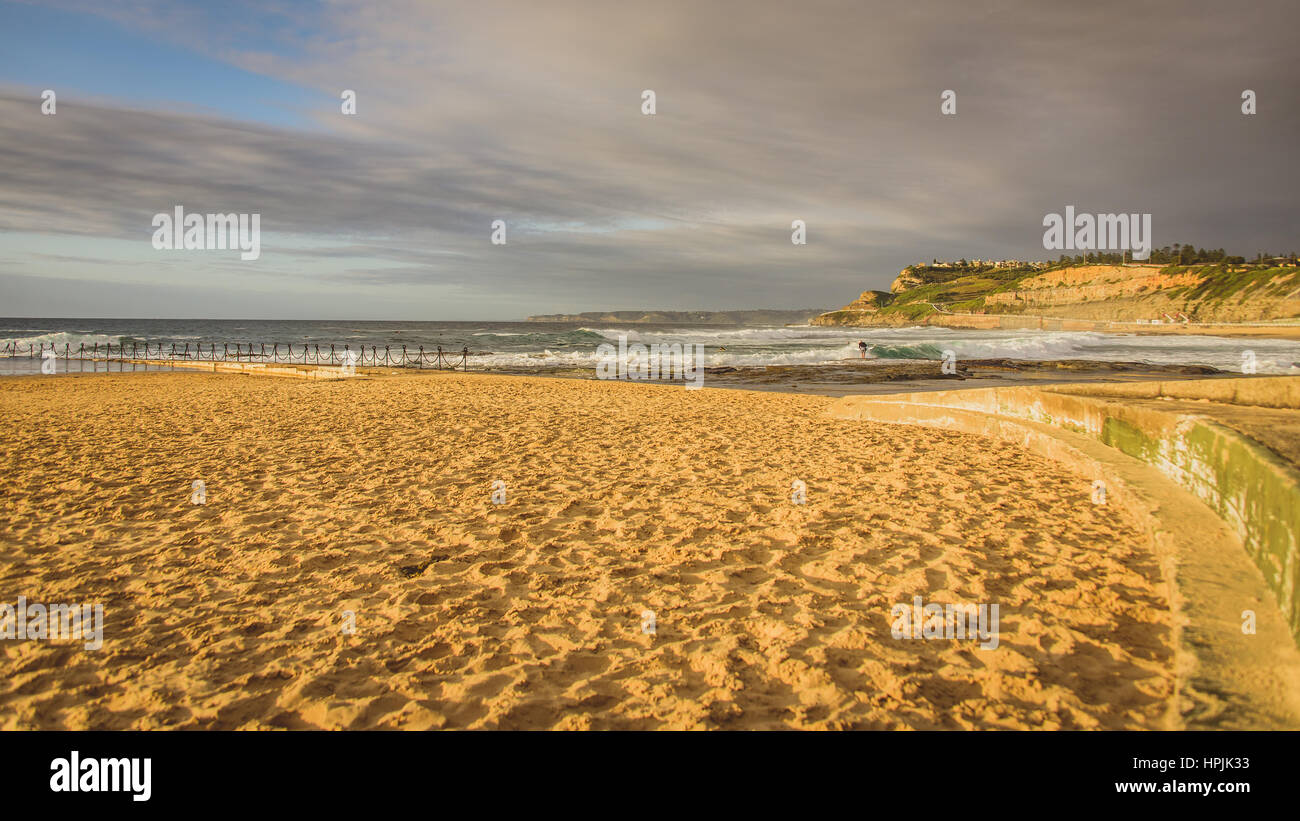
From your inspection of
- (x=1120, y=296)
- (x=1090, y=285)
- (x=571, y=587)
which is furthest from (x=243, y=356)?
(x=1090, y=285)

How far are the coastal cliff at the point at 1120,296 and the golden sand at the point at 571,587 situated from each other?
81285 mm

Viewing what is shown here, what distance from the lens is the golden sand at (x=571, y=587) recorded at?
2.91 meters

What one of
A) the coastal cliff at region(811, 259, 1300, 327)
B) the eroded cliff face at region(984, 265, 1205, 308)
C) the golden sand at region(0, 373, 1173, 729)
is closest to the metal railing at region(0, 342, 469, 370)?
the golden sand at region(0, 373, 1173, 729)

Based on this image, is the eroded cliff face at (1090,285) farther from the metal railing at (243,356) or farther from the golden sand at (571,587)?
the golden sand at (571,587)

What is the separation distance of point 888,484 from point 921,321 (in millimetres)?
112311

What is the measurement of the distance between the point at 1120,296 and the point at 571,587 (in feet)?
350

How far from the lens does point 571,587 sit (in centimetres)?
420

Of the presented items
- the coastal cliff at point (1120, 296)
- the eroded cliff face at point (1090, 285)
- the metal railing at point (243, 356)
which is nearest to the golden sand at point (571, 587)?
the metal railing at point (243, 356)

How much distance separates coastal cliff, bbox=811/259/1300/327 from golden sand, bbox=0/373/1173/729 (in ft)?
267

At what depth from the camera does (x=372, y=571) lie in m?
4.52

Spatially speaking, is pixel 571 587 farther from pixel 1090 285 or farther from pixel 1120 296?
pixel 1090 285

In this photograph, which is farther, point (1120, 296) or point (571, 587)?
point (1120, 296)

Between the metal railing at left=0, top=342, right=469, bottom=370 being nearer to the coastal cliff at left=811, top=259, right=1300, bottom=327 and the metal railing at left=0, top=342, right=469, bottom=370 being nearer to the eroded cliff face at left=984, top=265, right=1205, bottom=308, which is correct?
the coastal cliff at left=811, top=259, right=1300, bottom=327
